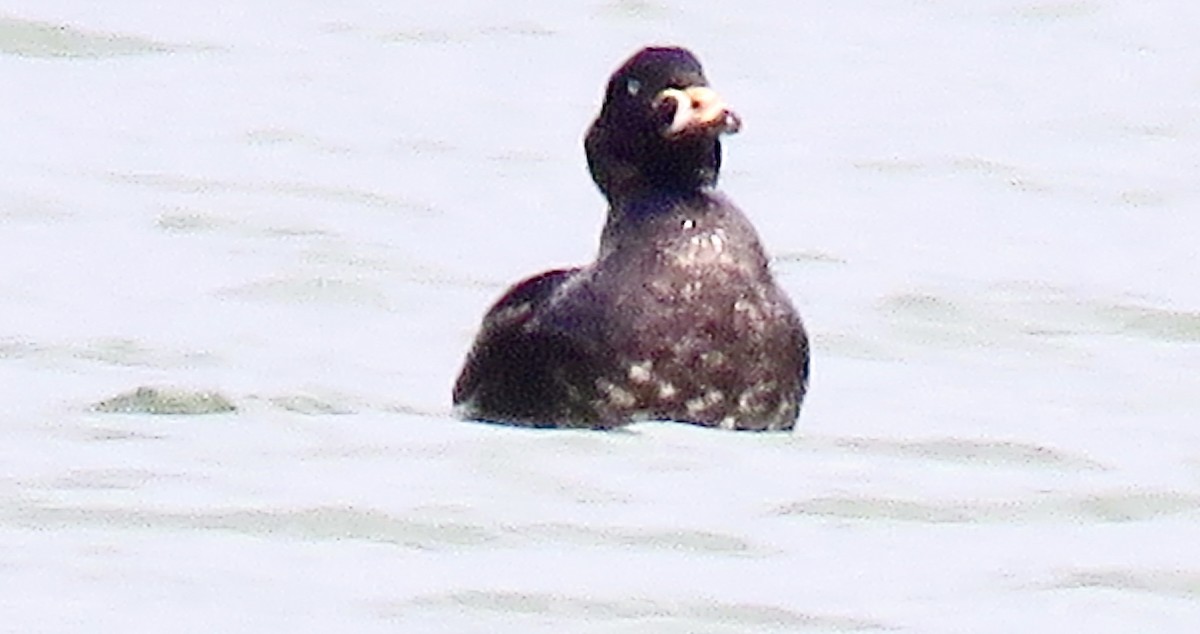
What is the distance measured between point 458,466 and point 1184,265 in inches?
191

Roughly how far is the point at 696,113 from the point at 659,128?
153 millimetres

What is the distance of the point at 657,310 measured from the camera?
483 inches

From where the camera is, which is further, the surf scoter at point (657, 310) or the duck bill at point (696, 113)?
the duck bill at point (696, 113)

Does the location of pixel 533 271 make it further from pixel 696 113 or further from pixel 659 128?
pixel 696 113

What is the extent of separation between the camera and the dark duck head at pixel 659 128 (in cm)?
1243

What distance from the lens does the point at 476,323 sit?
15.0 m

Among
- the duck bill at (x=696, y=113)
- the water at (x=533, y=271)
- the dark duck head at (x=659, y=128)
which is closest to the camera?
the water at (x=533, y=271)

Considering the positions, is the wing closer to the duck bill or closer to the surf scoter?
the surf scoter

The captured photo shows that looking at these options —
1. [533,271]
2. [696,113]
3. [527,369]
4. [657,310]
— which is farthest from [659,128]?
[533,271]

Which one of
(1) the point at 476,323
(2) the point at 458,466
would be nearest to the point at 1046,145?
(1) the point at 476,323

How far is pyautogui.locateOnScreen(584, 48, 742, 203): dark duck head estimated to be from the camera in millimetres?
12430

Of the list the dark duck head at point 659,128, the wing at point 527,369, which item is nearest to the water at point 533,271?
the wing at point 527,369

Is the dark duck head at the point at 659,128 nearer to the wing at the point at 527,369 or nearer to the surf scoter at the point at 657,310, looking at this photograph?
the surf scoter at the point at 657,310

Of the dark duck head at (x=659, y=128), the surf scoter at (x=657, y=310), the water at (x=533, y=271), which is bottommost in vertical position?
the water at (x=533, y=271)
